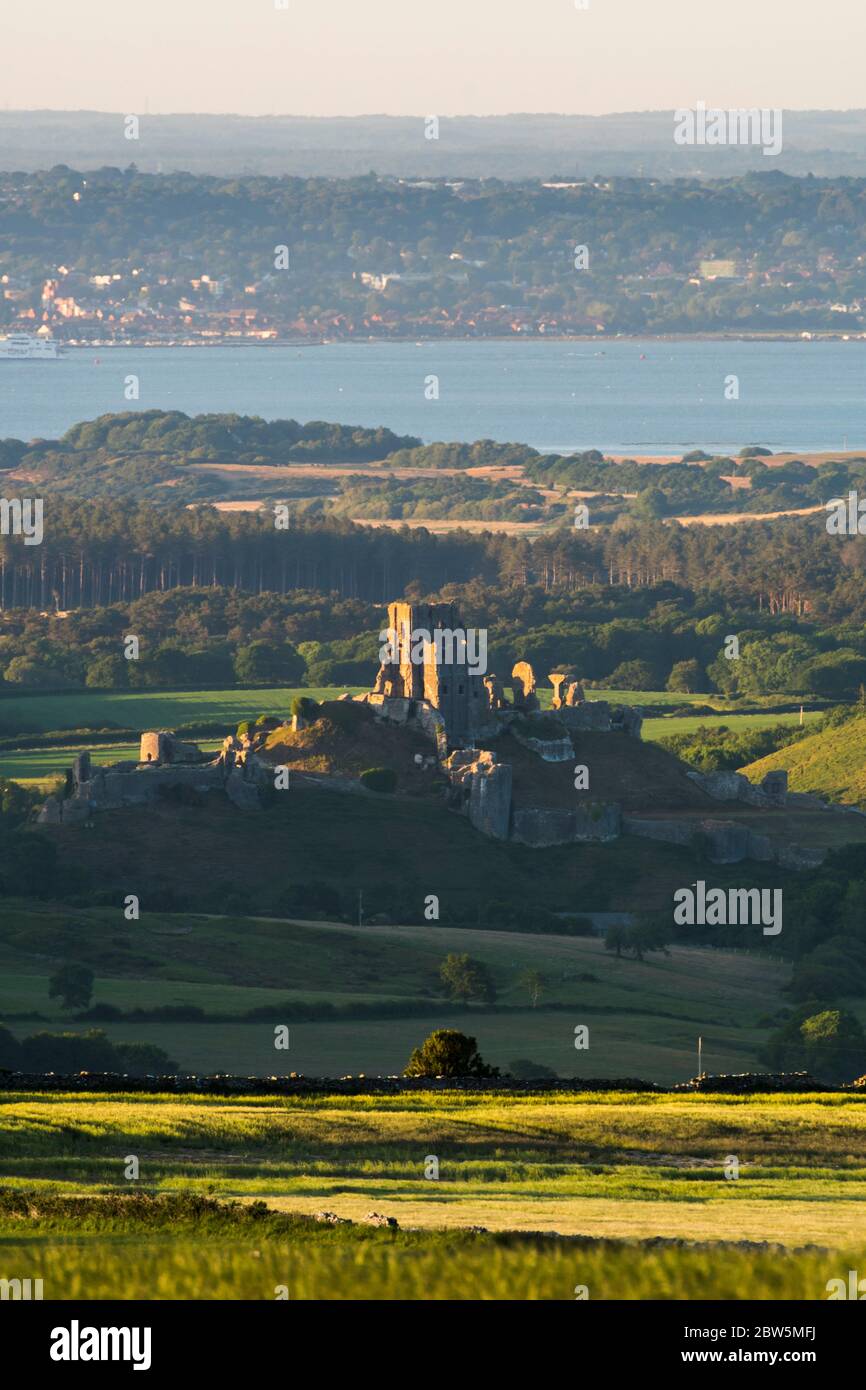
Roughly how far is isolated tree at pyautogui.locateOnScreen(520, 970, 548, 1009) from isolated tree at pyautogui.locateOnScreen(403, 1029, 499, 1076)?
28.1 metres

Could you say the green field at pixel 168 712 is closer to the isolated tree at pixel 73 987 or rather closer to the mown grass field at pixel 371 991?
the mown grass field at pixel 371 991

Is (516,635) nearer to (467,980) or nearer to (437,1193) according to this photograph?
(467,980)

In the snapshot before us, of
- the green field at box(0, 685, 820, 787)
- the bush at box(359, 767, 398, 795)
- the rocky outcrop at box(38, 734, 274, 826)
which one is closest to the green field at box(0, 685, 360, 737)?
the green field at box(0, 685, 820, 787)

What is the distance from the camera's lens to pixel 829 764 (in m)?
122

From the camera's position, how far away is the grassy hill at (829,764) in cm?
11756

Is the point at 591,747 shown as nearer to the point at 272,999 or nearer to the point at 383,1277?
the point at 272,999

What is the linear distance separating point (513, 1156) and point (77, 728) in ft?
339

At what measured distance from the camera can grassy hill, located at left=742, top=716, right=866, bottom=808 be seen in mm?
117562

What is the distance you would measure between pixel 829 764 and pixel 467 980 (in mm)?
50913

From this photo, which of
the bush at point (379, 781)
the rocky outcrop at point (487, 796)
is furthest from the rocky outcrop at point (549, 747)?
the bush at point (379, 781)

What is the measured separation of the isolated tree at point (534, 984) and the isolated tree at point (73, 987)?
12007 mm

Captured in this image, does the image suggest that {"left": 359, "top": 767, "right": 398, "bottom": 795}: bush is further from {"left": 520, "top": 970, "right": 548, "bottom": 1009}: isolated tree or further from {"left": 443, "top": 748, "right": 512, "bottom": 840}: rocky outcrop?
{"left": 520, "top": 970, "right": 548, "bottom": 1009}: isolated tree

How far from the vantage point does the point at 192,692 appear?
152375 mm

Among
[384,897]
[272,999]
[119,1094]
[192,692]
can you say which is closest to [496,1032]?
[272,999]
